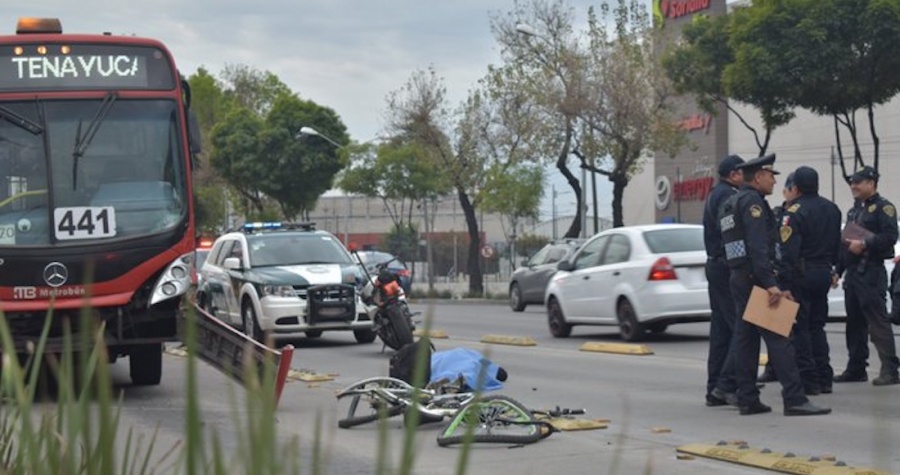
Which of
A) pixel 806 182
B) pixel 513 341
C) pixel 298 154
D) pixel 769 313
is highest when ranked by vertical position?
pixel 298 154

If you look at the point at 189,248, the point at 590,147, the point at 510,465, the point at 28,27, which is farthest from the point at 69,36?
the point at 590,147

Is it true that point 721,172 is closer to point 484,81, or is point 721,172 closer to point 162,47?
point 162,47

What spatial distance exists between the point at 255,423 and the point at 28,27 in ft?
38.3

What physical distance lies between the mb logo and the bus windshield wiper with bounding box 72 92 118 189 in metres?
0.96

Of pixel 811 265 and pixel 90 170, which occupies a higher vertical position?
pixel 90 170

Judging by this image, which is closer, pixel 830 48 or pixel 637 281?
pixel 637 281

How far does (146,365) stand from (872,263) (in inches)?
263

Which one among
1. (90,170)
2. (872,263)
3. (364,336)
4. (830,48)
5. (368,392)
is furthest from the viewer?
(830,48)

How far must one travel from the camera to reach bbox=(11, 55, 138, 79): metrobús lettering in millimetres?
12484

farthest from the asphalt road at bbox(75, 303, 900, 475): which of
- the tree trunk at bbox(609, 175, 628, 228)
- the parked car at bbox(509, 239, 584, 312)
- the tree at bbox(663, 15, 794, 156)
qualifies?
the tree trunk at bbox(609, 175, 628, 228)

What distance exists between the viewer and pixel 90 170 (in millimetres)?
12477

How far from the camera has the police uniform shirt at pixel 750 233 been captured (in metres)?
10.1

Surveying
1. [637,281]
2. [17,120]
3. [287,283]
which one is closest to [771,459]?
[17,120]

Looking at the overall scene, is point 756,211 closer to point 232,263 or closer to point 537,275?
point 232,263
